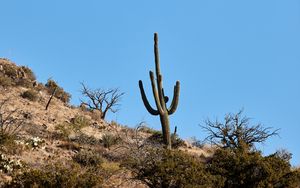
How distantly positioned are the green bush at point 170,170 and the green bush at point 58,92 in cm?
2025

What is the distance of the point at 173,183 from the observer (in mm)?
12359

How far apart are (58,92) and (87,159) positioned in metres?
15.3

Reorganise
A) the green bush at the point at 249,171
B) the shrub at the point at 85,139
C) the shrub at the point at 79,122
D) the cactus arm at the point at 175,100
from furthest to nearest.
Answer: the shrub at the point at 79,122 < the shrub at the point at 85,139 < the cactus arm at the point at 175,100 < the green bush at the point at 249,171

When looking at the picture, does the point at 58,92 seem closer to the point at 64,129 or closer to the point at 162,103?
the point at 64,129

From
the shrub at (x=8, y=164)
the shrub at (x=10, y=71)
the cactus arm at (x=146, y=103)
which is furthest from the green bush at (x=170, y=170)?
the shrub at (x=10, y=71)

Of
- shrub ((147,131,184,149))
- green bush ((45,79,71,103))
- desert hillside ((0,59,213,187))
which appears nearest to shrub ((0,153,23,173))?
desert hillside ((0,59,213,187))

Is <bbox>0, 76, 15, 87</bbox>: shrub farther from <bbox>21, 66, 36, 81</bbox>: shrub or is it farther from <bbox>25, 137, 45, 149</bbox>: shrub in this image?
<bbox>25, 137, 45, 149</bbox>: shrub

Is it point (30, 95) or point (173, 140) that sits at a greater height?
point (30, 95)

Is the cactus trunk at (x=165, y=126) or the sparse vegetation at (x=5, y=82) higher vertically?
the sparse vegetation at (x=5, y=82)

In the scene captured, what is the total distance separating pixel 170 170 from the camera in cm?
1241

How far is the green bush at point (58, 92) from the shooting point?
108 ft

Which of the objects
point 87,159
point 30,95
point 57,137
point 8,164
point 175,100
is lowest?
point 8,164

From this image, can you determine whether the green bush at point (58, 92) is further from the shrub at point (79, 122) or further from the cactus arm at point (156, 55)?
the cactus arm at point (156, 55)

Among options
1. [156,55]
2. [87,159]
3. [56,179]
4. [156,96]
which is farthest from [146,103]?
[56,179]
